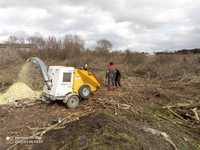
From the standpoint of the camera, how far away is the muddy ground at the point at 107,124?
241 inches

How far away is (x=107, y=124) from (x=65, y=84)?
3.71 metres

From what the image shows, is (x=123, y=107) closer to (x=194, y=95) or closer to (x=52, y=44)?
(x=194, y=95)

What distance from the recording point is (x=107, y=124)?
6.70 meters

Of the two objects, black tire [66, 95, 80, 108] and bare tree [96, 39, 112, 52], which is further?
bare tree [96, 39, 112, 52]

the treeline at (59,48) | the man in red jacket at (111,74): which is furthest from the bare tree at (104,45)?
the man in red jacket at (111,74)

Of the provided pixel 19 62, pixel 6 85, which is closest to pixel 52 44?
pixel 19 62

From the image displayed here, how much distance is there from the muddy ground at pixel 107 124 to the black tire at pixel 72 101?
193 millimetres

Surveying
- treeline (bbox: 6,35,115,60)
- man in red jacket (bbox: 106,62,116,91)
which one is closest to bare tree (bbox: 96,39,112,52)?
treeline (bbox: 6,35,115,60)

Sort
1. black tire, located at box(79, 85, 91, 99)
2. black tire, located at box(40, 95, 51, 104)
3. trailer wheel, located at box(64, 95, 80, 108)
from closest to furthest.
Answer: trailer wheel, located at box(64, 95, 80, 108) < black tire, located at box(79, 85, 91, 99) < black tire, located at box(40, 95, 51, 104)

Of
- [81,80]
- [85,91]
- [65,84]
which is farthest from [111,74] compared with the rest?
[65,84]

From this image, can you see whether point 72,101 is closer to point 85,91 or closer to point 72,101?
point 72,101

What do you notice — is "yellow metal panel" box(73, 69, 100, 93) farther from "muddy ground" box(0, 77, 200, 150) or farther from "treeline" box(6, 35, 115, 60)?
"treeline" box(6, 35, 115, 60)

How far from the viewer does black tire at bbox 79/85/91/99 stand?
10.3 metres

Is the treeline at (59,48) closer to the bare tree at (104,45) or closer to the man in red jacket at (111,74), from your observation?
the bare tree at (104,45)
